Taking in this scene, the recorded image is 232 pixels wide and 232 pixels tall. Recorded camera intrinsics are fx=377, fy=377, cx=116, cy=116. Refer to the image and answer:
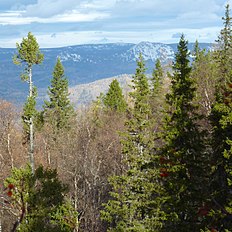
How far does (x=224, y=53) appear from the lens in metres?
39.3

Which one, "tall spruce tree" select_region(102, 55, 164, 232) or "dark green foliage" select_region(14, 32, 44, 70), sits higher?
"dark green foliage" select_region(14, 32, 44, 70)

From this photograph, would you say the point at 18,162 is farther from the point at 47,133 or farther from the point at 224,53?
the point at 224,53

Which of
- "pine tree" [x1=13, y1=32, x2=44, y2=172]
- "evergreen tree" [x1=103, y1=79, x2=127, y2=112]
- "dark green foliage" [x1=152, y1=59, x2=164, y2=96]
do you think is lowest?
"evergreen tree" [x1=103, y1=79, x2=127, y2=112]

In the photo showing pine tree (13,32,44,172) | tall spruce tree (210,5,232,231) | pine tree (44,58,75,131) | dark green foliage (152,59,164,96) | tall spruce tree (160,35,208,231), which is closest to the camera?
tall spruce tree (210,5,232,231)

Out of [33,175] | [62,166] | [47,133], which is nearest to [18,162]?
[47,133]

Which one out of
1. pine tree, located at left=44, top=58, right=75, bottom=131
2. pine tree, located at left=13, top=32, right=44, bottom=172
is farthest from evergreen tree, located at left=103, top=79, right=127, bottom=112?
pine tree, located at left=13, top=32, right=44, bottom=172

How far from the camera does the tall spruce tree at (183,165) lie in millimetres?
15945

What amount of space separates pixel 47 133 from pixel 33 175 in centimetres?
2207

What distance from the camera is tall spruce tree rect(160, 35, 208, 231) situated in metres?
15.9

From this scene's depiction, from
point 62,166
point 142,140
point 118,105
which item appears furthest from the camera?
point 118,105

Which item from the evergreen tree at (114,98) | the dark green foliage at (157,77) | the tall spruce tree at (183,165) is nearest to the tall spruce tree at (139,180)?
the tall spruce tree at (183,165)

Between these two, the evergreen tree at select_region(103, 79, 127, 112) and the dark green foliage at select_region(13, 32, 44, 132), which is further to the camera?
the evergreen tree at select_region(103, 79, 127, 112)

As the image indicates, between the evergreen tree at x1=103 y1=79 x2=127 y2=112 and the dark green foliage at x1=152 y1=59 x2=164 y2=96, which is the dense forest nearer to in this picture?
the dark green foliage at x1=152 y1=59 x2=164 y2=96

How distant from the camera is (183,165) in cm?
1611
